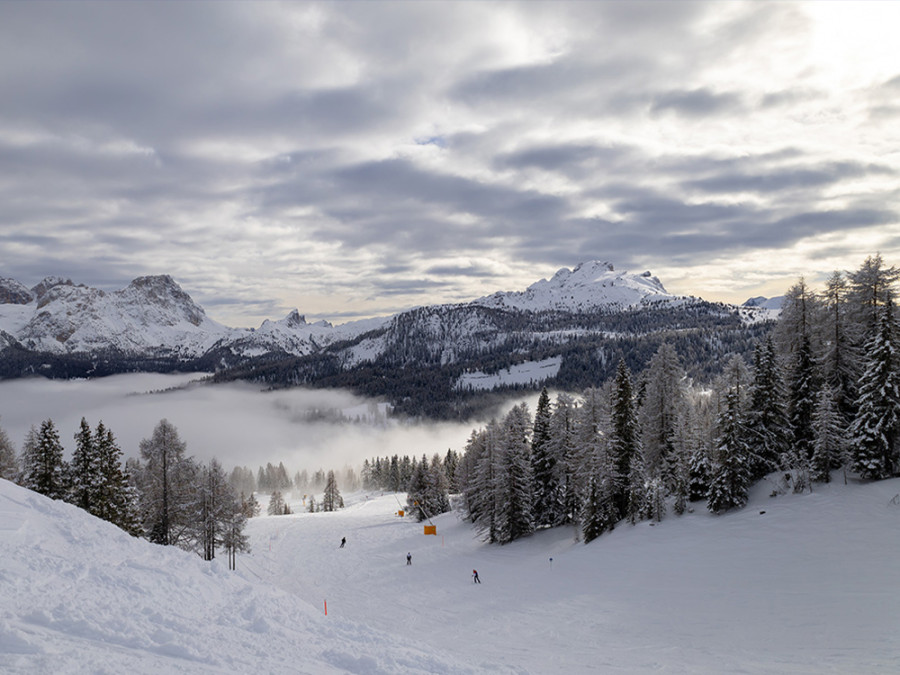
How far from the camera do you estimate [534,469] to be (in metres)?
48.4

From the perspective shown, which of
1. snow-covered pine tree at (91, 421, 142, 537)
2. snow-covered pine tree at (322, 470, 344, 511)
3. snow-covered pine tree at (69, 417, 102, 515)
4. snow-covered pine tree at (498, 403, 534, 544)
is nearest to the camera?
snow-covered pine tree at (69, 417, 102, 515)

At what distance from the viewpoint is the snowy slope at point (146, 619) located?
33.4 ft

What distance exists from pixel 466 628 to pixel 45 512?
66.6ft

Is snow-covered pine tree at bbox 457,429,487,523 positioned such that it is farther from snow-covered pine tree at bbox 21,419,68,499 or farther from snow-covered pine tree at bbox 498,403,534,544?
snow-covered pine tree at bbox 21,419,68,499

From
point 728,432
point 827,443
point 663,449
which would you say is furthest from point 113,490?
point 827,443

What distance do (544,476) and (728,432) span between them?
18074mm

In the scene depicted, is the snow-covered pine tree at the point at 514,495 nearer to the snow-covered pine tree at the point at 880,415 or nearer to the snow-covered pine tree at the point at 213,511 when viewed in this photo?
the snow-covered pine tree at the point at 213,511

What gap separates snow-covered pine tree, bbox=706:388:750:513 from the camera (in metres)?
35.0

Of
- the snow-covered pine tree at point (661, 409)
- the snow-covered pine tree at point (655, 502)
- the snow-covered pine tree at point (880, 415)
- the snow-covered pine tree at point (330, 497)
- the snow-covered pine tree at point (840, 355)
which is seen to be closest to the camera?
the snow-covered pine tree at point (880, 415)

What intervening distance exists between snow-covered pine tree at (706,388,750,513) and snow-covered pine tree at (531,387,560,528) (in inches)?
589

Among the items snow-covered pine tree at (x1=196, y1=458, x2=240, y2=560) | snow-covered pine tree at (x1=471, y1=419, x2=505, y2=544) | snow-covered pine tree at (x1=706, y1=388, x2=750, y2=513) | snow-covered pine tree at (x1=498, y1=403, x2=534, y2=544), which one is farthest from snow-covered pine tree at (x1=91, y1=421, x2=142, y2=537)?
snow-covered pine tree at (x1=706, y1=388, x2=750, y2=513)

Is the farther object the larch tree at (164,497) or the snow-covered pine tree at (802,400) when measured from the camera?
the larch tree at (164,497)

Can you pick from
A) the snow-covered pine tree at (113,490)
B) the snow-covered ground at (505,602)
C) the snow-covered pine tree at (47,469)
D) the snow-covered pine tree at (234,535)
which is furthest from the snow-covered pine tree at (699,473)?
the snow-covered pine tree at (47,469)

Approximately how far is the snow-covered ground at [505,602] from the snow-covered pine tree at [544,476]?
14.0 feet
